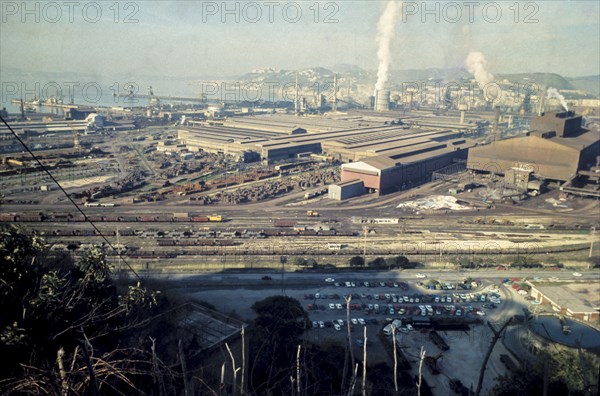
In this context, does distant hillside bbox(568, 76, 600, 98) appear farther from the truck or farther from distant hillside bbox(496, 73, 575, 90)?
the truck

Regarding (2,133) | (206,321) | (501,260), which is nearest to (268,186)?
(501,260)

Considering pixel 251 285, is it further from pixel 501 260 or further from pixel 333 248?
pixel 501 260

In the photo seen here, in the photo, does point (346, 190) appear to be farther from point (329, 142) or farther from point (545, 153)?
point (329, 142)

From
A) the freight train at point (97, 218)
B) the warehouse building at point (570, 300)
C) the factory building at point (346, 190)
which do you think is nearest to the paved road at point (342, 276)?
the warehouse building at point (570, 300)

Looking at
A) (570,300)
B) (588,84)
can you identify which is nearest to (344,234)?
(570,300)

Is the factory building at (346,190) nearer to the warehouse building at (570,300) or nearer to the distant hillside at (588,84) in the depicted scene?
the warehouse building at (570,300)

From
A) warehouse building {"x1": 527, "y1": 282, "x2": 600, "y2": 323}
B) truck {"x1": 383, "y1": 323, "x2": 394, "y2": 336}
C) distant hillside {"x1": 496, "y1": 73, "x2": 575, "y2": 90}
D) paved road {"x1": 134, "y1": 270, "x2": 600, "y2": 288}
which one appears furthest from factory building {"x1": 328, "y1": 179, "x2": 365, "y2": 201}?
distant hillside {"x1": 496, "y1": 73, "x2": 575, "y2": 90}
